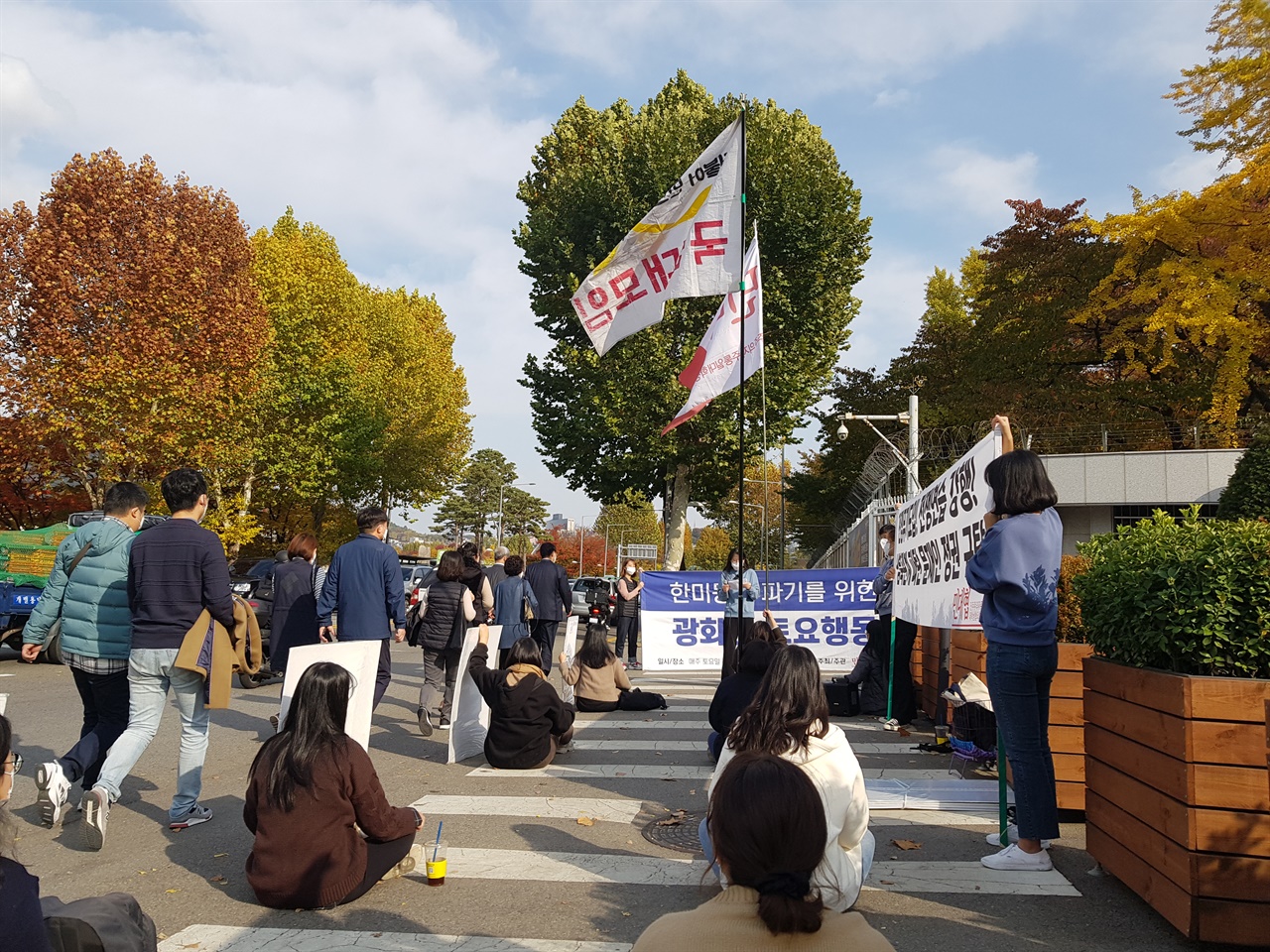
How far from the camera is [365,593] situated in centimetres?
787

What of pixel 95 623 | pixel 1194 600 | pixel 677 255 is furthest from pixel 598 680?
pixel 1194 600

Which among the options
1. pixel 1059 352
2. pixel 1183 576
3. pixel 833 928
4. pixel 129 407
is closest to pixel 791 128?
pixel 1059 352

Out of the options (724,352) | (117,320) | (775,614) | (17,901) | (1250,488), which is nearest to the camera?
(17,901)

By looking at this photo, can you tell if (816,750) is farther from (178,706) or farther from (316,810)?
(178,706)

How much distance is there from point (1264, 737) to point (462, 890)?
3.48 meters

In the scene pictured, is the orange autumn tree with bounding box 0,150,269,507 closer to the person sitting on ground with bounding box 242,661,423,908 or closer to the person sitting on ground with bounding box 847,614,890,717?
the person sitting on ground with bounding box 847,614,890,717

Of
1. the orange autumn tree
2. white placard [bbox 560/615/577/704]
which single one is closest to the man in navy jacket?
white placard [bbox 560/615/577/704]

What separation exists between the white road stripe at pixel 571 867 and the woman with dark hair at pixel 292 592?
4.41 m

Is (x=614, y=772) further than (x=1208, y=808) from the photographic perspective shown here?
Yes

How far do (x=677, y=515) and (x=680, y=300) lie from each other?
23.7 feet

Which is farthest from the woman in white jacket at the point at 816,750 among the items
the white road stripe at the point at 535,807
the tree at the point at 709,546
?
the tree at the point at 709,546

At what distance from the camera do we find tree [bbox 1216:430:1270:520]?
710cm

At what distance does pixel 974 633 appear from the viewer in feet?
26.6

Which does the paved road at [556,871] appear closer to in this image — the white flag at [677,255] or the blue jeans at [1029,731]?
the blue jeans at [1029,731]
